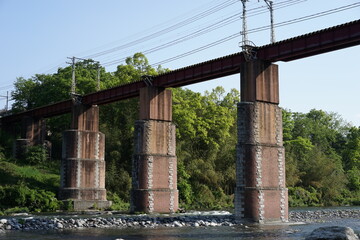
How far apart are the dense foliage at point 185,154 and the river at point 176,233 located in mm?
23357

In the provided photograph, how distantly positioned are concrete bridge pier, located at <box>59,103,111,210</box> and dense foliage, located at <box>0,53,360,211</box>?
2.25 metres

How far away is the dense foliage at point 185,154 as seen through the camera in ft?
203

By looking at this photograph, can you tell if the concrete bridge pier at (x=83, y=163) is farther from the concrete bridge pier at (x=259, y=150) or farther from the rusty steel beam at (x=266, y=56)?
the concrete bridge pier at (x=259, y=150)

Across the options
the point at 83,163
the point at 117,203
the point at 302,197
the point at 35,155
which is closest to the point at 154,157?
the point at 83,163

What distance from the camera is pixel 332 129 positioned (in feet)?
380

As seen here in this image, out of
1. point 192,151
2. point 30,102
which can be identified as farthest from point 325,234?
point 30,102

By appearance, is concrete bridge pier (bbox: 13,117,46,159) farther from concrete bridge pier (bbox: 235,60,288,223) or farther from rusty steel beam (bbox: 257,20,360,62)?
rusty steel beam (bbox: 257,20,360,62)

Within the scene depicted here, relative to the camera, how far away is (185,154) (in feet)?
221

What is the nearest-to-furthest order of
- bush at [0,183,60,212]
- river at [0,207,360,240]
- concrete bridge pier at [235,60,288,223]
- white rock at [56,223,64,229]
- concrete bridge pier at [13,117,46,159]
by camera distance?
river at [0,207,360,240] < white rock at [56,223,64,229] < concrete bridge pier at [235,60,288,223] < bush at [0,183,60,212] < concrete bridge pier at [13,117,46,159]

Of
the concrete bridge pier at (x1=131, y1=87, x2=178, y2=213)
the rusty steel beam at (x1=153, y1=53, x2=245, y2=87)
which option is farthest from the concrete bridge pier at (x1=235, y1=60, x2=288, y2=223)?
the concrete bridge pier at (x1=131, y1=87, x2=178, y2=213)

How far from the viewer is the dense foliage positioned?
61.9 m

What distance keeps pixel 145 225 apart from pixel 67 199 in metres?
23.0

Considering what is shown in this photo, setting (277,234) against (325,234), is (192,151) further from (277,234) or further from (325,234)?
(325,234)

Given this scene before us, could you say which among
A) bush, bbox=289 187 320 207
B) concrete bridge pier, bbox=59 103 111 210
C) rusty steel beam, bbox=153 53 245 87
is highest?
rusty steel beam, bbox=153 53 245 87
